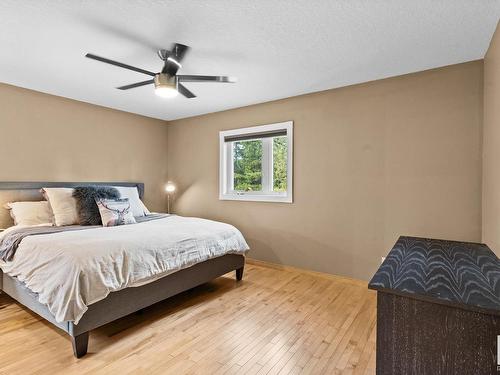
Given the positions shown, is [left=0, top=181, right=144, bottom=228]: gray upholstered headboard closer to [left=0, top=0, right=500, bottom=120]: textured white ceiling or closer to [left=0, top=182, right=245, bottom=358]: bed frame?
[left=0, top=182, right=245, bottom=358]: bed frame

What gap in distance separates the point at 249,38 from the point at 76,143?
2.82 m

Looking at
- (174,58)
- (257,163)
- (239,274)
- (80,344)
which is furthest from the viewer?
(257,163)

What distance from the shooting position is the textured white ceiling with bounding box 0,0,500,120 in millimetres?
1756

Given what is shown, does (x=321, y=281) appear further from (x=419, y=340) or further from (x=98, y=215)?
(x=98, y=215)

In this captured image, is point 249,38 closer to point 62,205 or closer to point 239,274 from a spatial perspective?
point 239,274

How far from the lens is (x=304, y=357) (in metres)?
1.83

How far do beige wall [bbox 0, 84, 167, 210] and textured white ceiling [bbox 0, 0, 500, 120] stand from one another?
394 millimetres

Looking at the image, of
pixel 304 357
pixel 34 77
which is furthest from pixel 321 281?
pixel 34 77

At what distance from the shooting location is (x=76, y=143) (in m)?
3.67

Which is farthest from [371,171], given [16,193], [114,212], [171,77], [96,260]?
[16,193]

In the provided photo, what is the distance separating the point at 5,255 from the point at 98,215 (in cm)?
86

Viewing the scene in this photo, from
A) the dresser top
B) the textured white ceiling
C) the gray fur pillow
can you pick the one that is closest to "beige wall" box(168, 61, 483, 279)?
the textured white ceiling

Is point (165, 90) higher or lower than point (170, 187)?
higher

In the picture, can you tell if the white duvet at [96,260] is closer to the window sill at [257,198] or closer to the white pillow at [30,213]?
the white pillow at [30,213]
